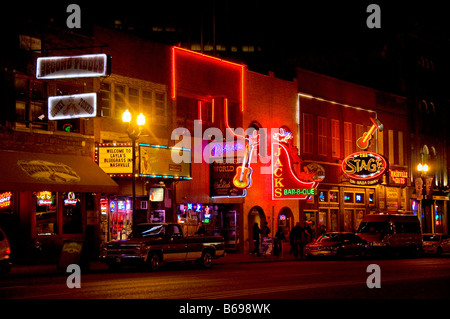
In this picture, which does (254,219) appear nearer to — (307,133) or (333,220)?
(307,133)

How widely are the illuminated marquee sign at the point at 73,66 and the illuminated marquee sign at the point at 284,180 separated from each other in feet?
47.3

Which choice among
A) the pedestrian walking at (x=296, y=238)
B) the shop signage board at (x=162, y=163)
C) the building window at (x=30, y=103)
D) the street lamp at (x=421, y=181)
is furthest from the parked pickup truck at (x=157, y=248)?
the street lamp at (x=421, y=181)

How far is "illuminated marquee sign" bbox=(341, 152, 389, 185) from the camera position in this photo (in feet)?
143

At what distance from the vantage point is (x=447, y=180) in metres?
57.3

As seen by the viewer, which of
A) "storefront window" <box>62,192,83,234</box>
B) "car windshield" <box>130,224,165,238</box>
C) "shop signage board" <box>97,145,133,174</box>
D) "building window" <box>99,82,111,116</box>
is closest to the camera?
"car windshield" <box>130,224,165,238</box>

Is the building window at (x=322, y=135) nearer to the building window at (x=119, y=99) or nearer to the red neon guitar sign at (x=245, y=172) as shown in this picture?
the red neon guitar sign at (x=245, y=172)

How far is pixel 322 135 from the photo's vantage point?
148ft

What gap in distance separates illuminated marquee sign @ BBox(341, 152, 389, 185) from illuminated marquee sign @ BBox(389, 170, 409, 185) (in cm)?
578

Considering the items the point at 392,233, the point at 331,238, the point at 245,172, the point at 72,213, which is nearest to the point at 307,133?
the point at 392,233

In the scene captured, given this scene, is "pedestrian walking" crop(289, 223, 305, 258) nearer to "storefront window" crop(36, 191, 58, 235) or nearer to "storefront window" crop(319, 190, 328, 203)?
"storefront window" crop(319, 190, 328, 203)

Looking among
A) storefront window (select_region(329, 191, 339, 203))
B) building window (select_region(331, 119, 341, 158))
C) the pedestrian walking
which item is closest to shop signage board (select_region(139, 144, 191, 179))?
the pedestrian walking

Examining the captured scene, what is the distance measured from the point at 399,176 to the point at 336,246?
17.8 metres

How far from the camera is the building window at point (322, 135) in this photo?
44759 millimetres
